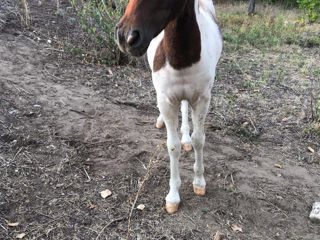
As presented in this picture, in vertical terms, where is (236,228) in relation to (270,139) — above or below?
above

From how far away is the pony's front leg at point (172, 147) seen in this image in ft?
8.26

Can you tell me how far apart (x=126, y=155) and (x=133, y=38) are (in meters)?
1.95

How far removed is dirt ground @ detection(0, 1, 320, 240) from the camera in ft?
8.70

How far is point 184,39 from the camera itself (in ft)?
6.98

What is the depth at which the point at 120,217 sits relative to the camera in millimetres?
2678

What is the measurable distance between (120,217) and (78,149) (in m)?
1.01

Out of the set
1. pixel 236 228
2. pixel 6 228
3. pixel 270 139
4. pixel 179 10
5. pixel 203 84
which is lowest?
pixel 270 139

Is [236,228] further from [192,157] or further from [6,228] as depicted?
[6,228]

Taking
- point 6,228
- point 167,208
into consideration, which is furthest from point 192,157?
point 6,228

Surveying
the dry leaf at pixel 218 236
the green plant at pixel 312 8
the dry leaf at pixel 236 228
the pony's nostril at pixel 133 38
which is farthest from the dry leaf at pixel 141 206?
the green plant at pixel 312 8

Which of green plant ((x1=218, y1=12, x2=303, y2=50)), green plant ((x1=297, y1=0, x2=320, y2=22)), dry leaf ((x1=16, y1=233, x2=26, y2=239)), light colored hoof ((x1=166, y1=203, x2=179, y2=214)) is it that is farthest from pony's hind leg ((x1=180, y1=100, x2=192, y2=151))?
green plant ((x1=297, y1=0, x2=320, y2=22))

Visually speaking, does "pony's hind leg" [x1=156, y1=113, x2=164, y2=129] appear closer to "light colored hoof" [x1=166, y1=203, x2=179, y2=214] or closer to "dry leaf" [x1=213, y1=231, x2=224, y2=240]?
"light colored hoof" [x1=166, y1=203, x2=179, y2=214]

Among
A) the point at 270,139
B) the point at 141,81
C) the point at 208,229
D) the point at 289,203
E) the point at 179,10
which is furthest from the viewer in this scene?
the point at 141,81

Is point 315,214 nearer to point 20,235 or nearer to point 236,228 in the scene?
point 236,228
